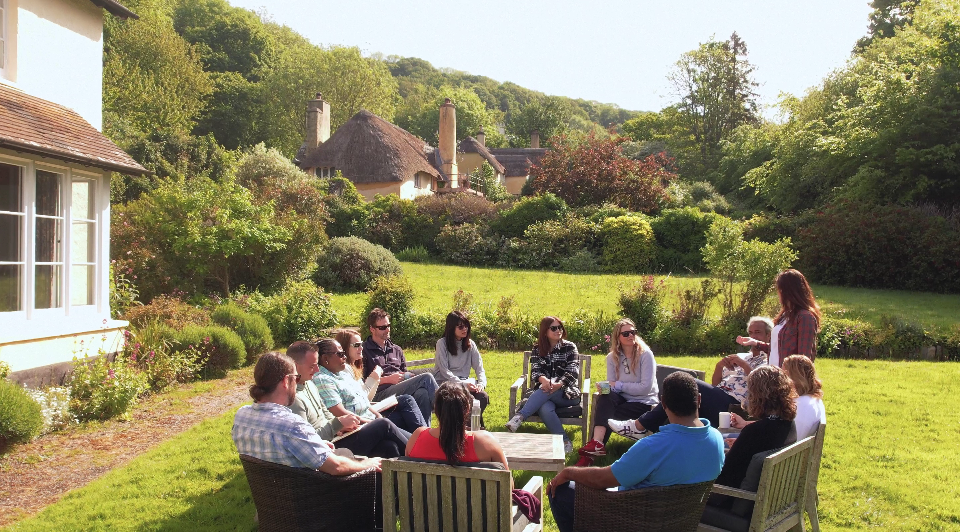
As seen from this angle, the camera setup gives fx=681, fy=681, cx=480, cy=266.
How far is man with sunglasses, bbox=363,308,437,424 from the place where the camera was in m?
6.72

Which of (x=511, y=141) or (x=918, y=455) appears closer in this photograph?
(x=918, y=455)

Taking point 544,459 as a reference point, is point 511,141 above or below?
above

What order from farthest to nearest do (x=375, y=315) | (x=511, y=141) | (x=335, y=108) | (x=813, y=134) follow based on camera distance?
(x=511, y=141) < (x=335, y=108) < (x=813, y=134) < (x=375, y=315)

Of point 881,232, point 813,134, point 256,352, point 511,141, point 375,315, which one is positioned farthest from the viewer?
point 511,141

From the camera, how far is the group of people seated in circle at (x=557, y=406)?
378 centimetres

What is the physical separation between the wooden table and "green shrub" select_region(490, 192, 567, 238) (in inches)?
726

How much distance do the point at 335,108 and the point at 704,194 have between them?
2733cm

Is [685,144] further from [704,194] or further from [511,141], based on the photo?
[511,141]

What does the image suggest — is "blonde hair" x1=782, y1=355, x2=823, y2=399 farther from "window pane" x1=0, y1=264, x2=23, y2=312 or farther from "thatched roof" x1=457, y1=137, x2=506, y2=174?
"thatched roof" x1=457, y1=137, x2=506, y2=174

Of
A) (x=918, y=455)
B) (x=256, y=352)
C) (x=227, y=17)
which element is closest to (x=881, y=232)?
(x=918, y=455)

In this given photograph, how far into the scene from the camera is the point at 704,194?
36.9 m

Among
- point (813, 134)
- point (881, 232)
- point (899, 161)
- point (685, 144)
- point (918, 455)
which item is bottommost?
point (918, 455)

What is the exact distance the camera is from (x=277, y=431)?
13.1ft

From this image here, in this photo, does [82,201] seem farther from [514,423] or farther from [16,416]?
[514,423]
